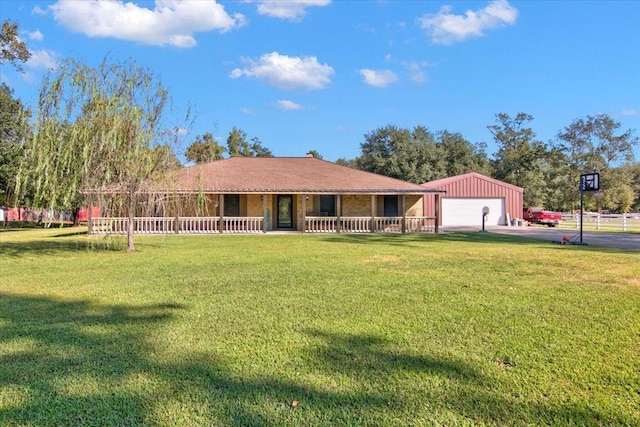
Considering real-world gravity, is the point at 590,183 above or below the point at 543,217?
above

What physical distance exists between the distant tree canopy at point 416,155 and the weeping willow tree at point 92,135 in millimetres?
34405

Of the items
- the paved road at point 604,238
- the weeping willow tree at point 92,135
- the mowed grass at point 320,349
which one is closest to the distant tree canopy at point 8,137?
the weeping willow tree at point 92,135

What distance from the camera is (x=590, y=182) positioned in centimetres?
1595

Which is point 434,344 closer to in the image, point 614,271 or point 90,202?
point 614,271

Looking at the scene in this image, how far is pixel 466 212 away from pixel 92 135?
25472 mm

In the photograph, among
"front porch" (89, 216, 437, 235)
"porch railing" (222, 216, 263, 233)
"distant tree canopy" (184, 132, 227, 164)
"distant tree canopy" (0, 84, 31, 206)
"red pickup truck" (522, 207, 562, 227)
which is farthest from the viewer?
"red pickup truck" (522, 207, 562, 227)

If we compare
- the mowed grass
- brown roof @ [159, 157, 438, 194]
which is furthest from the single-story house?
the mowed grass

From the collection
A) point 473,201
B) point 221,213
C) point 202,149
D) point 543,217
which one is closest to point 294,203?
point 221,213

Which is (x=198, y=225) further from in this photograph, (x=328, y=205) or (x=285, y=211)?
(x=328, y=205)

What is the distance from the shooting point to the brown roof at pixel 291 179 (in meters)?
19.2

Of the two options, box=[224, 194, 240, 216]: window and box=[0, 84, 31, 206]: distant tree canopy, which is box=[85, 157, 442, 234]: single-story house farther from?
box=[0, 84, 31, 206]: distant tree canopy

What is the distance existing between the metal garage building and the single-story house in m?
6.65

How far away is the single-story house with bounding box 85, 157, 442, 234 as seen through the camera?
19.4 meters

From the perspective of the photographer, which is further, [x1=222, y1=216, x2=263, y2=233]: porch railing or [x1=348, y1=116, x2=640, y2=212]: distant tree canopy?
[x1=348, y1=116, x2=640, y2=212]: distant tree canopy
